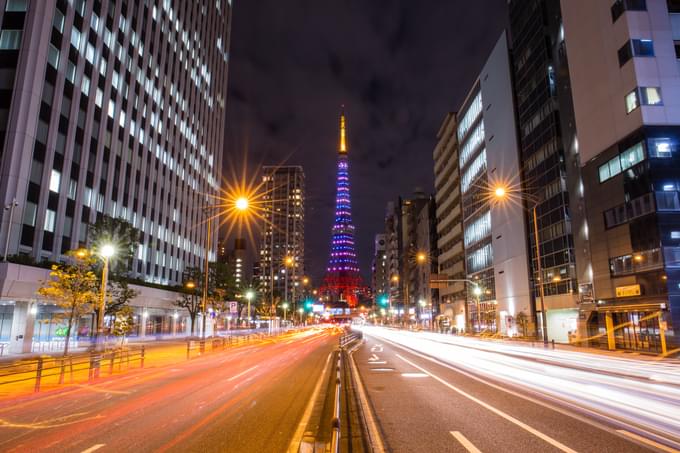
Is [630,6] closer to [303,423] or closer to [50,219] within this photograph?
[303,423]

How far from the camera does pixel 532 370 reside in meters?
20.4

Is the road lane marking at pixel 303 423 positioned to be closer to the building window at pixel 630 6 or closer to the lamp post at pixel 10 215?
the lamp post at pixel 10 215

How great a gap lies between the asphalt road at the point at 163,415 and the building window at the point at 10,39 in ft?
119

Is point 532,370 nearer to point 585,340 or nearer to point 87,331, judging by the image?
point 585,340

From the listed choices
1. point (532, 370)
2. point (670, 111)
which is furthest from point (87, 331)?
point (670, 111)

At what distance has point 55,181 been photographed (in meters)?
43.5

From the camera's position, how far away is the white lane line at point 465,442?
822 centimetres

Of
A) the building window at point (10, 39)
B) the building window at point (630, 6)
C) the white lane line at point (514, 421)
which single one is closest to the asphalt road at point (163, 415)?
the white lane line at point (514, 421)

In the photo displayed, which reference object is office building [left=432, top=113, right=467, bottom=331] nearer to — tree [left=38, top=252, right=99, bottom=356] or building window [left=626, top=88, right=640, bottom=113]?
building window [left=626, top=88, right=640, bottom=113]

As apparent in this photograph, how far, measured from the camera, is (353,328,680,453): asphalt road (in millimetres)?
8547

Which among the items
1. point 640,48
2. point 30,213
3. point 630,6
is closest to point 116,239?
point 30,213

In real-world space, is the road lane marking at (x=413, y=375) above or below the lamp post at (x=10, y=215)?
below

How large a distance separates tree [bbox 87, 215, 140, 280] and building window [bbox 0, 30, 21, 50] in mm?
16984

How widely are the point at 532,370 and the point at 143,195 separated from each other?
186 ft
